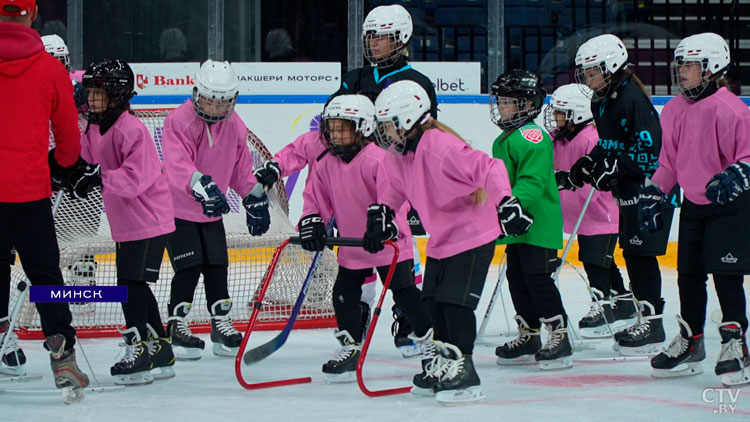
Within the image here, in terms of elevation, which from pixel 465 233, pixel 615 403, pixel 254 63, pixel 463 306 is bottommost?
pixel 615 403

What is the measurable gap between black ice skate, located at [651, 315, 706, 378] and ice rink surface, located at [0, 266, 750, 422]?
0.04m

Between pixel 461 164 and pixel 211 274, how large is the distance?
144cm

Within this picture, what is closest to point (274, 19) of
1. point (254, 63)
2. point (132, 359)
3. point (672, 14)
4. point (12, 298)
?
point (254, 63)

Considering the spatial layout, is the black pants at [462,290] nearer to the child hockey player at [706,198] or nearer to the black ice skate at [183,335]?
the child hockey player at [706,198]

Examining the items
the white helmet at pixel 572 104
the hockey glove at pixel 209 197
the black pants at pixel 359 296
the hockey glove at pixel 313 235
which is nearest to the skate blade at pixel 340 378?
the black pants at pixel 359 296

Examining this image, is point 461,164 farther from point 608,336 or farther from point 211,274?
point 608,336

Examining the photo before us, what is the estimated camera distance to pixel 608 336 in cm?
484

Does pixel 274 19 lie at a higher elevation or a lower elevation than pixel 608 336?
higher

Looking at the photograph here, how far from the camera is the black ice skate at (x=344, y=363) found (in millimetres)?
3863

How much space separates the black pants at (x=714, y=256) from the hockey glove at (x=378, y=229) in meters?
1.01

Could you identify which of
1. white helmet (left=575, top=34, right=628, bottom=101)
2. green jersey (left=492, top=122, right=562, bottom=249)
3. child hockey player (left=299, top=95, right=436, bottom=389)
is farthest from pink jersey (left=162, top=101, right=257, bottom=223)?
white helmet (left=575, top=34, right=628, bottom=101)

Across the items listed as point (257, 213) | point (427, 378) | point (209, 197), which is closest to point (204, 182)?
point (209, 197)

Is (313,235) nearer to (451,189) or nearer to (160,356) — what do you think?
(451,189)

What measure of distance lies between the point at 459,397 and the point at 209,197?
114 centimetres
